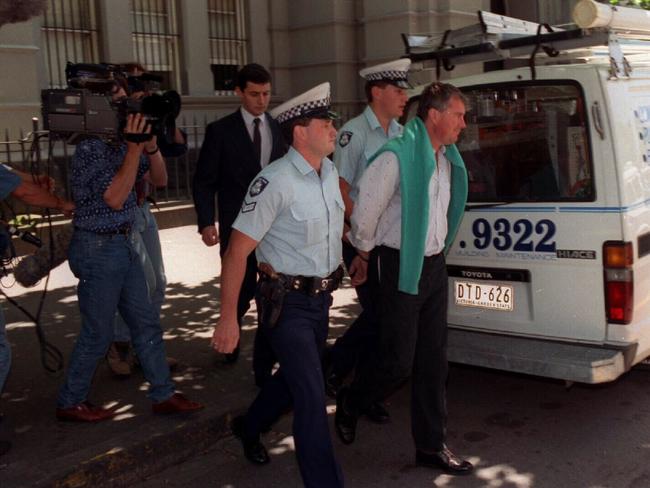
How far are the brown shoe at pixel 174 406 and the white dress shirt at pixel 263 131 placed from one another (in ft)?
5.14

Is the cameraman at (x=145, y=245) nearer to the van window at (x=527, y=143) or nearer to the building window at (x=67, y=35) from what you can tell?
the van window at (x=527, y=143)

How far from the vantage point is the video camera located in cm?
426

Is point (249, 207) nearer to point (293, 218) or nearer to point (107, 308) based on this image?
point (293, 218)

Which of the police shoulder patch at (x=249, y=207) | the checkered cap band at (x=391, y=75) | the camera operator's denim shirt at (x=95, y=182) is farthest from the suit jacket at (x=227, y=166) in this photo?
the police shoulder patch at (x=249, y=207)

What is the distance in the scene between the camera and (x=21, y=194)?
428 cm

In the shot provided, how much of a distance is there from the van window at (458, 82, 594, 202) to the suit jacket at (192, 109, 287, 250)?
129cm

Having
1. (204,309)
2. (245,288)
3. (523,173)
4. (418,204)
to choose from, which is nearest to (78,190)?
(245,288)

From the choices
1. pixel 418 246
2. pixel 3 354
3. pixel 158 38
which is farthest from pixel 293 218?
pixel 158 38

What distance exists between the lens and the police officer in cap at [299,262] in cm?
362

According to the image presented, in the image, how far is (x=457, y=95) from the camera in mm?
4043

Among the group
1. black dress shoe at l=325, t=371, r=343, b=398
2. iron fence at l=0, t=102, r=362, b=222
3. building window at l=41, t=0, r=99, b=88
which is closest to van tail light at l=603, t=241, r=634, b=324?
black dress shoe at l=325, t=371, r=343, b=398

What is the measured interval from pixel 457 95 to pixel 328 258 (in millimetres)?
1016

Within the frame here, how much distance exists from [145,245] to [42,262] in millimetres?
641

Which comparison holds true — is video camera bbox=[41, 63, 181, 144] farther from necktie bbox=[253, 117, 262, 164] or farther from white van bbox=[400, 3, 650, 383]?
white van bbox=[400, 3, 650, 383]
